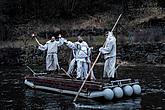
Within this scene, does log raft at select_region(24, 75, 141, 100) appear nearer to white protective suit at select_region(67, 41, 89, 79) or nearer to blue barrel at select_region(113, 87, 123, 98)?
blue barrel at select_region(113, 87, 123, 98)

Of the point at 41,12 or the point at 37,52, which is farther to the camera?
the point at 41,12

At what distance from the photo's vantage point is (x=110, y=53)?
24.8 meters

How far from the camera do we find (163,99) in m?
23.6

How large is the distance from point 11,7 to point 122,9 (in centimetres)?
1579

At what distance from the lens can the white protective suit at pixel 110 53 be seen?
24656 mm

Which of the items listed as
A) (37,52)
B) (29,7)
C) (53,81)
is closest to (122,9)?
(29,7)

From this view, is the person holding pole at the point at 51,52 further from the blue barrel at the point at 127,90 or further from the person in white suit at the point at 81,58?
the blue barrel at the point at 127,90

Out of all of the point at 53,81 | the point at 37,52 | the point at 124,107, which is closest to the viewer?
the point at 124,107

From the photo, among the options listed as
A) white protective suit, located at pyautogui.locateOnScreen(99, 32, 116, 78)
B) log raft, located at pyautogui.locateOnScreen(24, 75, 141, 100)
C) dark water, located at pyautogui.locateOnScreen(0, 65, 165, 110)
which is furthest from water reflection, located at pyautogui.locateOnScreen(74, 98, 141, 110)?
white protective suit, located at pyautogui.locateOnScreen(99, 32, 116, 78)

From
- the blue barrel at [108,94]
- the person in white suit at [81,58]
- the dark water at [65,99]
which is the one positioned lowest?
the dark water at [65,99]

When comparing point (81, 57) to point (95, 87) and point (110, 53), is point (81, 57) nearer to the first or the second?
point (110, 53)

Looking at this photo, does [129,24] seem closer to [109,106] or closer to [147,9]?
[147,9]

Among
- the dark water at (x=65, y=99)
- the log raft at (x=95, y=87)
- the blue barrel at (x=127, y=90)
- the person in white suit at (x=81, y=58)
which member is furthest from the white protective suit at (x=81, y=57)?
the blue barrel at (x=127, y=90)

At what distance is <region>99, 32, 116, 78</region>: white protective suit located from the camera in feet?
80.9
